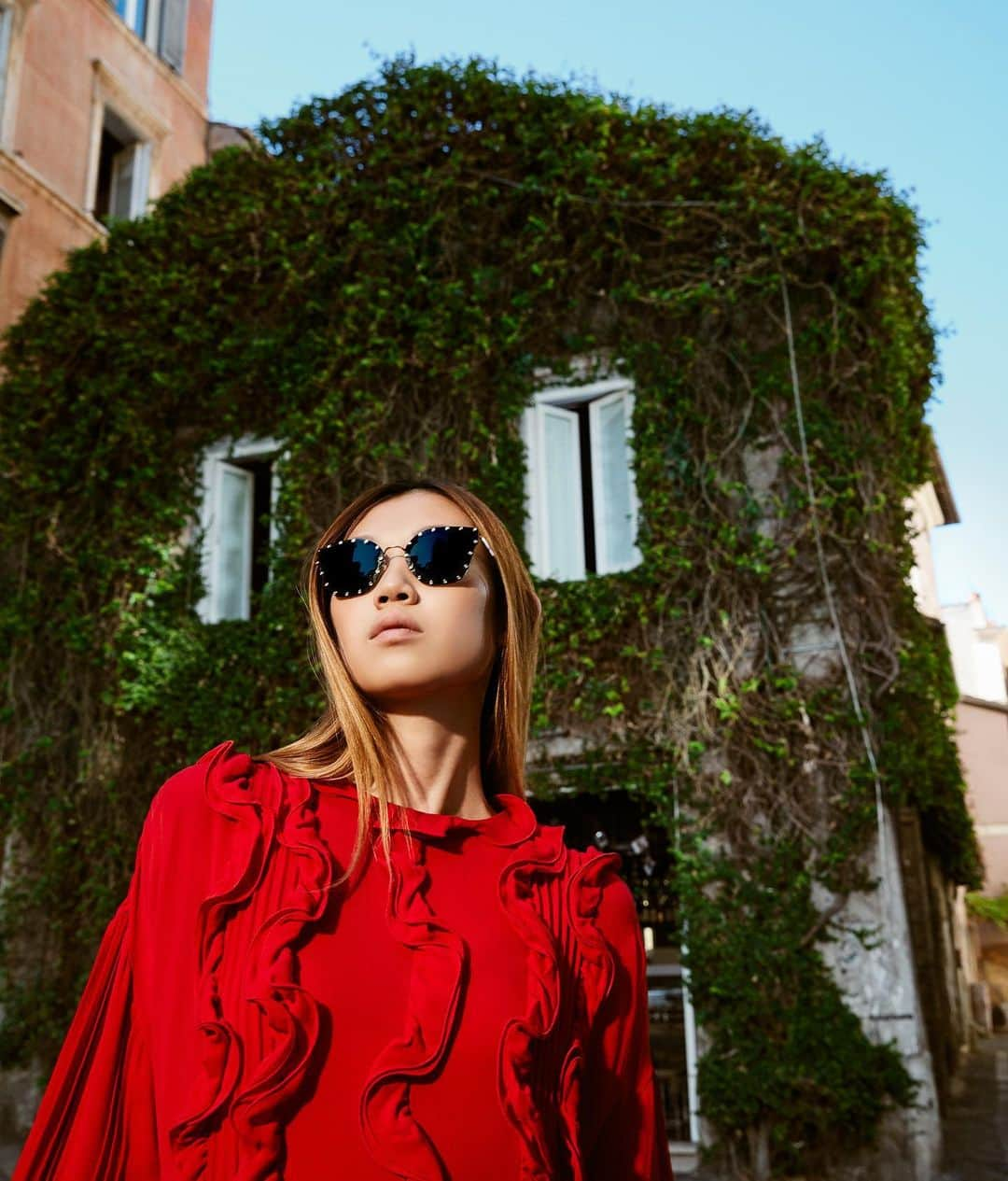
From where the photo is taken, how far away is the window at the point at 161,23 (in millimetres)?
14914

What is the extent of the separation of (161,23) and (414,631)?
646 inches

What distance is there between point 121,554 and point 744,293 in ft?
16.9

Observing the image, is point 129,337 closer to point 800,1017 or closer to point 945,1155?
point 800,1017

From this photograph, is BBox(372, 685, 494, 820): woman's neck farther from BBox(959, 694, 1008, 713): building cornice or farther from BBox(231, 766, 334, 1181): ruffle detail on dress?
BBox(959, 694, 1008, 713): building cornice

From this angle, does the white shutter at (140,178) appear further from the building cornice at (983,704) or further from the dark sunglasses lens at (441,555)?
the building cornice at (983,704)

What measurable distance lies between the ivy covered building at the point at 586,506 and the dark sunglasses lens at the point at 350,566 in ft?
18.9

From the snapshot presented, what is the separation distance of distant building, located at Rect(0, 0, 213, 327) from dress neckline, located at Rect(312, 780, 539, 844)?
1060cm

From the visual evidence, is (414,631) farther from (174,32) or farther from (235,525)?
(174,32)

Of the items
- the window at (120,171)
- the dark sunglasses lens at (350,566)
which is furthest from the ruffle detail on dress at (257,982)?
the window at (120,171)

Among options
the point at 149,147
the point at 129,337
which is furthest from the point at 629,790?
the point at 149,147

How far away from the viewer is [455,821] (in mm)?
1601

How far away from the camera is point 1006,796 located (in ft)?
76.4

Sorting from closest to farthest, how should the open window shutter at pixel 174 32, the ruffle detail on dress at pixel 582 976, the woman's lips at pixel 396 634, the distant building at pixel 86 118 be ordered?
the ruffle detail on dress at pixel 582 976 → the woman's lips at pixel 396 634 → the distant building at pixel 86 118 → the open window shutter at pixel 174 32

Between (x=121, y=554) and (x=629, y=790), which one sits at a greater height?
(x=121, y=554)
